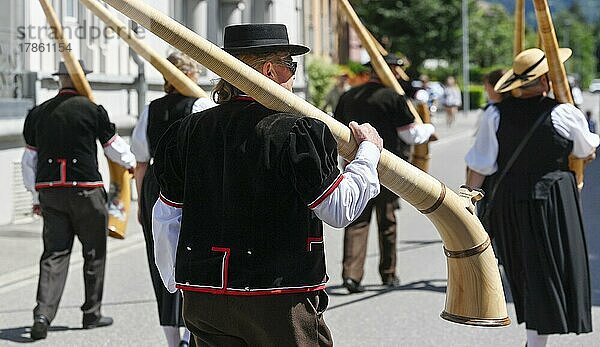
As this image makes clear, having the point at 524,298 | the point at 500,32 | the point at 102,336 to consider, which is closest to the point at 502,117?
the point at 524,298

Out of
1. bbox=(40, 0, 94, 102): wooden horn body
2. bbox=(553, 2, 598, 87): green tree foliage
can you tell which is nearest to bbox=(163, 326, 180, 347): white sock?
bbox=(40, 0, 94, 102): wooden horn body

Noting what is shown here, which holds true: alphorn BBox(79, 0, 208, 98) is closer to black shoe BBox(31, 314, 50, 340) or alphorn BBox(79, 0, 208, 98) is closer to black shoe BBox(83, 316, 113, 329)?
black shoe BBox(31, 314, 50, 340)

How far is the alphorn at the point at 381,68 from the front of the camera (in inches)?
273

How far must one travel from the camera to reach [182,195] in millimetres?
3949

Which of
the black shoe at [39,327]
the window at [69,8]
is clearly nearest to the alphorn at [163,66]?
the black shoe at [39,327]

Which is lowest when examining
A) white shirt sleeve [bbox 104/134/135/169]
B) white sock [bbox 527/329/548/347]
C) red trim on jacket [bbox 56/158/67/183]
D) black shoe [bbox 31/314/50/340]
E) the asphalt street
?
the asphalt street

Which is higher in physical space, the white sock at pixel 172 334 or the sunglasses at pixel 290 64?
the sunglasses at pixel 290 64

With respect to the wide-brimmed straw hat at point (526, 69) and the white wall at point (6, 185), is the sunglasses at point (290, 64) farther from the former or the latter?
the white wall at point (6, 185)

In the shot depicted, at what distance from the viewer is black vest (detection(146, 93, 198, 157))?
249 inches

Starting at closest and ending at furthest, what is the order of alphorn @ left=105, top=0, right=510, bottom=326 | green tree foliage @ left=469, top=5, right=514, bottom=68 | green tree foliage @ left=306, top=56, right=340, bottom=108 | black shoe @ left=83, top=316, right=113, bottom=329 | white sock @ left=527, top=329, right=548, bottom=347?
alphorn @ left=105, top=0, right=510, bottom=326 < white sock @ left=527, top=329, right=548, bottom=347 < black shoe @ left=83, top=316, right=113, bottom=329 < green tree foliage @ left=306, top=56, right=340, bottom=108 < green tree foliage @ left=469, top=5, right=514, bottom=68

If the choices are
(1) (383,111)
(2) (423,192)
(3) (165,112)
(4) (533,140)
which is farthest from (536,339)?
(1) (383,111)

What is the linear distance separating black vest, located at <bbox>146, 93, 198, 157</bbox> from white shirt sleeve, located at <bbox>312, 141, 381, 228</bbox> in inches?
106

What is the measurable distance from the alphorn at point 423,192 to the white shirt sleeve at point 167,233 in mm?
615

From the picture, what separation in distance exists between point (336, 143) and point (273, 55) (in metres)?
0.39
